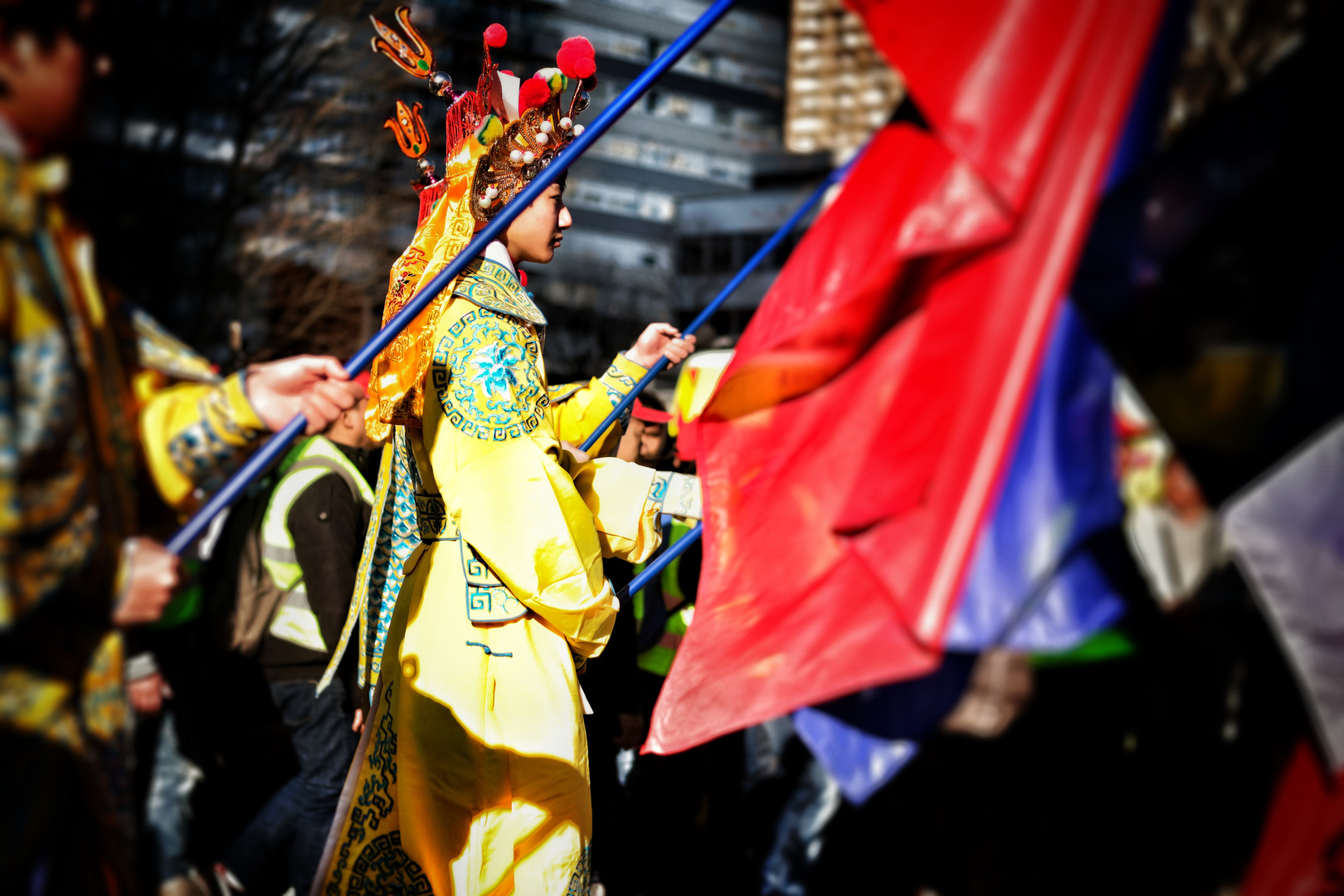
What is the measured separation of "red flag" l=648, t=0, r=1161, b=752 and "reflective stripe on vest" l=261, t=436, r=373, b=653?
6.15 ft

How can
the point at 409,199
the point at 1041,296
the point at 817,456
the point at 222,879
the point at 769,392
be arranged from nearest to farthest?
the point at 1041,296 → the point at 817,456 → the point at 769,392 → the point at 222,879 → the point at 409,199

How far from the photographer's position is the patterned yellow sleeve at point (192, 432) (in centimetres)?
152

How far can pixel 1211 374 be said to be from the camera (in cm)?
144

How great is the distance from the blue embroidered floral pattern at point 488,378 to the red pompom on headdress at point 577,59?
843 mm

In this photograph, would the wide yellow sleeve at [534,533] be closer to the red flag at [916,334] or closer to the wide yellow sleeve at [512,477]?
the wide yellow sleeve at [512,477]

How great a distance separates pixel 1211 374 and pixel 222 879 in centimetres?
320

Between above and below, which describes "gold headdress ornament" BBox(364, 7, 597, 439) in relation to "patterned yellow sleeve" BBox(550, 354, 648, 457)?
above

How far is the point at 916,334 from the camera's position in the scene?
5.25ft

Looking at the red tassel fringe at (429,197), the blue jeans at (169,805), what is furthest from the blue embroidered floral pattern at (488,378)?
the blue jeans at (169,805)

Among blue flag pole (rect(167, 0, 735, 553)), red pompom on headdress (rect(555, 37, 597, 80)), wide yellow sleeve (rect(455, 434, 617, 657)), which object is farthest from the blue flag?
red pompom on headdress (rect(555, 37, 597, 80))

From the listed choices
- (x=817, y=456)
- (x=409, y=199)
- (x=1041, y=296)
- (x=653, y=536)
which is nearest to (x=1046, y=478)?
(x=1041, y=296)

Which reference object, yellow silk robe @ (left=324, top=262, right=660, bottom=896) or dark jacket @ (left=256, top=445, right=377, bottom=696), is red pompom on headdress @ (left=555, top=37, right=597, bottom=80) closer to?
yellow silk robe @ (left=324, top=262, right=660, bottom=896)

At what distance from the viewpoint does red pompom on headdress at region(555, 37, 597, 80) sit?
2744 mm

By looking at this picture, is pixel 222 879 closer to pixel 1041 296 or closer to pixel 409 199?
pixel 1041 296
